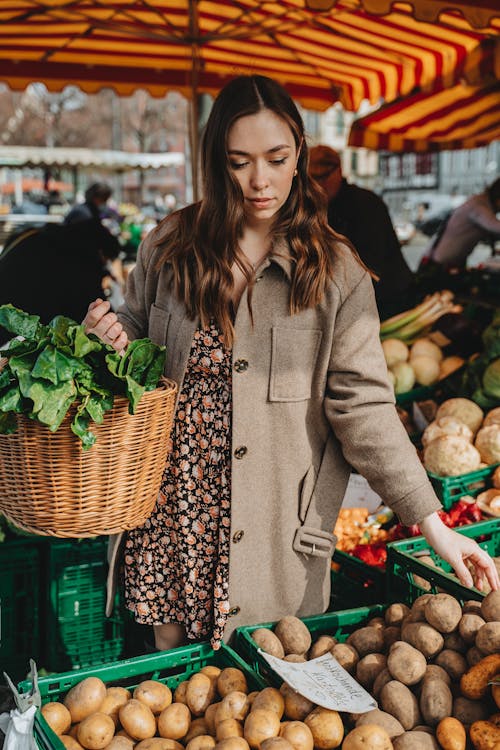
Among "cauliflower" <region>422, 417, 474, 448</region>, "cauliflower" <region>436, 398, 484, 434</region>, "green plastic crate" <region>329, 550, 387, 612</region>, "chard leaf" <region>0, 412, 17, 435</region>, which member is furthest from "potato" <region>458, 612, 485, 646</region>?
"cauliflower" <region>436, 398, 484, 434</region>

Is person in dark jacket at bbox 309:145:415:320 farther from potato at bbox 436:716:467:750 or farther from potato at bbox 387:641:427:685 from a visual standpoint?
potato at bbox 436:716:467:750

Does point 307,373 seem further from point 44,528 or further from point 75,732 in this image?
point 75,732

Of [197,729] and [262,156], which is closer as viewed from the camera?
[197,729]

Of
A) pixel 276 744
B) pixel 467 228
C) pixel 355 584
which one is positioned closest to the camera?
pixel 276 744

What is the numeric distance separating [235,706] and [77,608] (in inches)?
69.5

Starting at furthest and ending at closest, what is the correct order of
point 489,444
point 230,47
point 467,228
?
point 467,228, point 230,47, point 489,444

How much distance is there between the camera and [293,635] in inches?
85.1

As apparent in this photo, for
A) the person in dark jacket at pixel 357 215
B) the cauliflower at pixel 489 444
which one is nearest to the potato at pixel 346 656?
the cauliflower at pixel 489 444

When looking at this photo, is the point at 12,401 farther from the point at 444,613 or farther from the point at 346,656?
the point at 444,613

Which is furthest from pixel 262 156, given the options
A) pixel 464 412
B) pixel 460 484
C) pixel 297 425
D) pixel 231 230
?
pixel 464 412

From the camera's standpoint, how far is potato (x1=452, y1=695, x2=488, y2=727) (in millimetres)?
1886

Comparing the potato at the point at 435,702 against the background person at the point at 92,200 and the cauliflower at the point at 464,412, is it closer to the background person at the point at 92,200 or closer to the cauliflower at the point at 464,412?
the cauliflower at the point at 464,412

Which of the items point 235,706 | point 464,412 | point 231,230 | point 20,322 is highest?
point 231,230

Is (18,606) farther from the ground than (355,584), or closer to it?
closer to it
